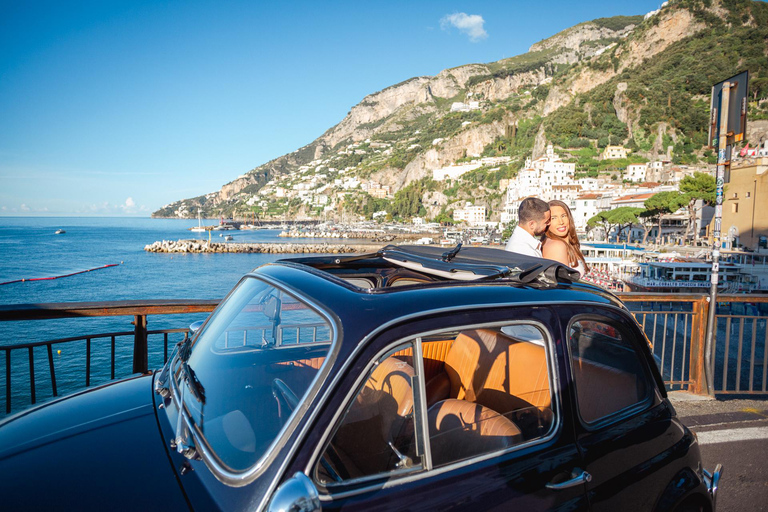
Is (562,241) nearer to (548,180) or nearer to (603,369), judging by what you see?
(603,369)

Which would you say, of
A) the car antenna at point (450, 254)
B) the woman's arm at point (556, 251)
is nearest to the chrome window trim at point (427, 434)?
the car antenna at point (450, 254)

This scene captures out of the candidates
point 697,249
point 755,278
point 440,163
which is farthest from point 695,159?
point 440,163

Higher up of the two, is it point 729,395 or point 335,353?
point 335,353

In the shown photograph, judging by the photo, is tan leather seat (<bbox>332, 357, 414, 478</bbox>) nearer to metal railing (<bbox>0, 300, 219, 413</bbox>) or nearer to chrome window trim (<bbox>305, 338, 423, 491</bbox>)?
chrome window trim (<bbox>305, 338, 423, 491</bbox>)

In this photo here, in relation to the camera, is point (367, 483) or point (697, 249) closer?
point (367, 483)

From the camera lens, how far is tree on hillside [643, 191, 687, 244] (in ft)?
203

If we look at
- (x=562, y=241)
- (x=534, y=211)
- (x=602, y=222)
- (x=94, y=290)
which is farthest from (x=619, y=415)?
(x=602, y=222)

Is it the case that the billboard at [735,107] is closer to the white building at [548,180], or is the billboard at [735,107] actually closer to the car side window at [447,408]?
the car side window at [447,408]

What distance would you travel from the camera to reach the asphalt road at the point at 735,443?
10.9 ft

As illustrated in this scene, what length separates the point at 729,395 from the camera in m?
5.38

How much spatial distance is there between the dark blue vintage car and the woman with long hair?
209 cm

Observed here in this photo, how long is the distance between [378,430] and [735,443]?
14.0ft

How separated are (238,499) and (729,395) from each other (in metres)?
6.27

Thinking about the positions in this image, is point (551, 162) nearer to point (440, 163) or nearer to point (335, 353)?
point (440, 163)
